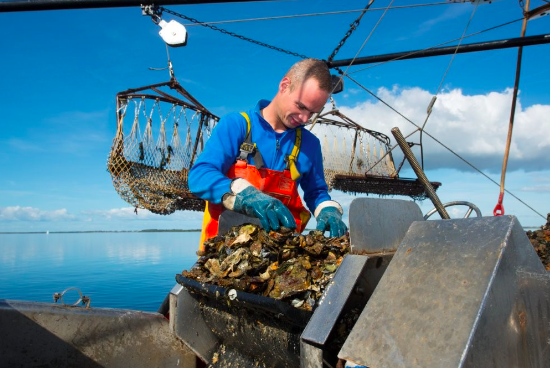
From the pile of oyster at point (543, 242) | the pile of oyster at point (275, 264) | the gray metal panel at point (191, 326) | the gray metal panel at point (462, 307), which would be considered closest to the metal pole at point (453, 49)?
the pile of oyster at point (543, 242)

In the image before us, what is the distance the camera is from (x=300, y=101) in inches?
115

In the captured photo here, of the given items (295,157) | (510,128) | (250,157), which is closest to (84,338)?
(250,157)

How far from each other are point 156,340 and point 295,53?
823 centimetres

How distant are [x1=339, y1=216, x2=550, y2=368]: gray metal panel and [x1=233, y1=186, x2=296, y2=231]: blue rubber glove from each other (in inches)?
40.7

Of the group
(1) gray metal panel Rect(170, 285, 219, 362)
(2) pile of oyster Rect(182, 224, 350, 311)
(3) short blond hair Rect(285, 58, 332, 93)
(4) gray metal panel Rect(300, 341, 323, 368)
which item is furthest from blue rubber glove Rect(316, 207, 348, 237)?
(4) gray metal panel Rect(300, 341, 323, 368)

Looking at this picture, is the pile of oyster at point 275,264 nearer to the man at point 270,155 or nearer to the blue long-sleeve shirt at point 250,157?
the man at point 270,155

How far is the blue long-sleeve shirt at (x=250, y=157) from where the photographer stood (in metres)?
2.77

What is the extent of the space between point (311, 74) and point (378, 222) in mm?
1617

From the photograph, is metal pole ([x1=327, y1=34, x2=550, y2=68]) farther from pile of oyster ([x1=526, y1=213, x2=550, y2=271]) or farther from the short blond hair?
the short blond hair

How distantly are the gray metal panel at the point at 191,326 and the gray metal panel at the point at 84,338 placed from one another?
0.20m

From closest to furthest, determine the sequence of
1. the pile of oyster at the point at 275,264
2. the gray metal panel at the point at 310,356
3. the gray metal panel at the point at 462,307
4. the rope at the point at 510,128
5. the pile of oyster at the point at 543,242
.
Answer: the gray metal panel at the point at 462,307 → the gray metal panel at the point at 310,356 → the pile of oyster at the point at 275,264 → the pile of oyster at the point at 543,242 → the rope at the point at 510,128

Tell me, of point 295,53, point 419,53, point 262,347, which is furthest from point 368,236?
point 295,53

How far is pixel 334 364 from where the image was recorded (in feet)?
4.50

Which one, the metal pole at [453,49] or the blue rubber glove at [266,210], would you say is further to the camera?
the metal pole at [453,49]
